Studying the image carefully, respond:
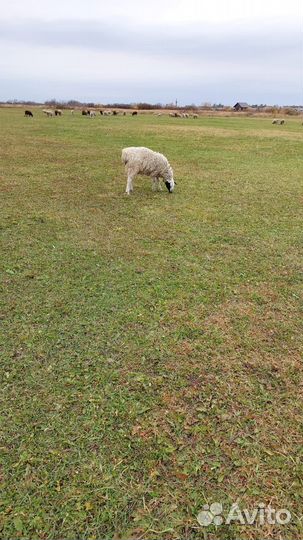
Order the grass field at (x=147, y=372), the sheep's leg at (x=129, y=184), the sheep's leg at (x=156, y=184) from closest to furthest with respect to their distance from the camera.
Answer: the grass field at (x=147, y=372)
the sheep's leg at (x=129, y=184)
the sheep's leg at (x=156, y=184)

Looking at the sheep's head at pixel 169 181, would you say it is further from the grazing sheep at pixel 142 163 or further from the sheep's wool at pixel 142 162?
the sheep's wool at pixel 142 162

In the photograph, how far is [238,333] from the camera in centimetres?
419

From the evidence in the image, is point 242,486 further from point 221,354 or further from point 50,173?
point 50,173

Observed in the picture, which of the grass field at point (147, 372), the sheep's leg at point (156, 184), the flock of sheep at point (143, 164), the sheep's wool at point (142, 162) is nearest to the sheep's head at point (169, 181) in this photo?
the flock of sheep at point (143, 164)

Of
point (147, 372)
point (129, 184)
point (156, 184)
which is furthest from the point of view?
point (156, 184)

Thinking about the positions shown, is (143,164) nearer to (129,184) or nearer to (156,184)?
(129,184)

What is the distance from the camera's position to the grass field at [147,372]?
8.12 feet

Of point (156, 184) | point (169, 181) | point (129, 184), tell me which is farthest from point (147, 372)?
point (156, 184)

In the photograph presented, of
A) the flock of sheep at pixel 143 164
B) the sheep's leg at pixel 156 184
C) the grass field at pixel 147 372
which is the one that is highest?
the flock of sheep at pixel 143 164

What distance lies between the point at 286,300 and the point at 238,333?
111 centimetres

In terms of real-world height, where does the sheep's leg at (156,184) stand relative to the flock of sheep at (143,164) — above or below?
below

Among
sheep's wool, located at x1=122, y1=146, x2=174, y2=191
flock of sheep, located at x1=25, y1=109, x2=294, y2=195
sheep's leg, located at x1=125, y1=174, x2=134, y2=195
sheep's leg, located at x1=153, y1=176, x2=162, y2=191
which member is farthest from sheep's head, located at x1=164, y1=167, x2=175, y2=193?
sheep's leg, located at x1=125, y1=174, x2=134, y2=195

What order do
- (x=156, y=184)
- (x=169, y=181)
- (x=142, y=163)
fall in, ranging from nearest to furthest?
(x=142, y=163), (x=169, y=181), (x=156, y=184)

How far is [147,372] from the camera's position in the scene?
360 cm
